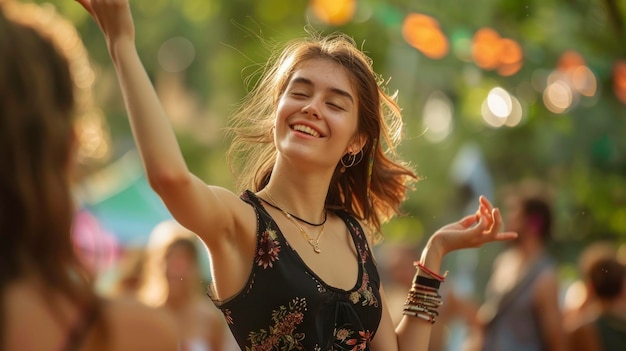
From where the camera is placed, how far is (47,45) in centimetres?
208

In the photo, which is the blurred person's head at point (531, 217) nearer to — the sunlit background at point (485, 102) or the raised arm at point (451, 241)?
the sunlit background at point (485, 102)

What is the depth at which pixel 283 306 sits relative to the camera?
3.20m

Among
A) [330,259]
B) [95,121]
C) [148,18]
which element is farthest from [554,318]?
[148,18]

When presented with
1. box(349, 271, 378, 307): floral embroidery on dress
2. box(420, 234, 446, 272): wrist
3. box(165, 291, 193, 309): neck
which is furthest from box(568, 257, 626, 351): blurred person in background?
box(349, 271, 378, 307): floral embroidery on dress

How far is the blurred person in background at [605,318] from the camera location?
7.04 meters

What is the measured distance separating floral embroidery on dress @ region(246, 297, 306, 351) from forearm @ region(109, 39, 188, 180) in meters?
0.69

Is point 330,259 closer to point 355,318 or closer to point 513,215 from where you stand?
point 355,318

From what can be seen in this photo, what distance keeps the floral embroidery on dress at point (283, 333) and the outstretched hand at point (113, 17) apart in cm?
90

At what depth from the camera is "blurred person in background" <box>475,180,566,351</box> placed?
712 centimetres

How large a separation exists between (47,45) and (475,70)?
913cm

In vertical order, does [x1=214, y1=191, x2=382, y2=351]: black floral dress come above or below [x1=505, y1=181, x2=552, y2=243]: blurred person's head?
below

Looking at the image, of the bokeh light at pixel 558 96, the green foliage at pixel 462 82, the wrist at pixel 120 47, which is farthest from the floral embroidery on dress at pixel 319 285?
the bokeh light at pixel 558 96

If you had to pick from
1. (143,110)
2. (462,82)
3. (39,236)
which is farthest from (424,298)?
(462,82)

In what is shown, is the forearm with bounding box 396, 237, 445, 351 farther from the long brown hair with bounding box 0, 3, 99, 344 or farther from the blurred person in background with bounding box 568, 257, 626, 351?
the blurred person in background with bounding box 568, 257, 626, 351
